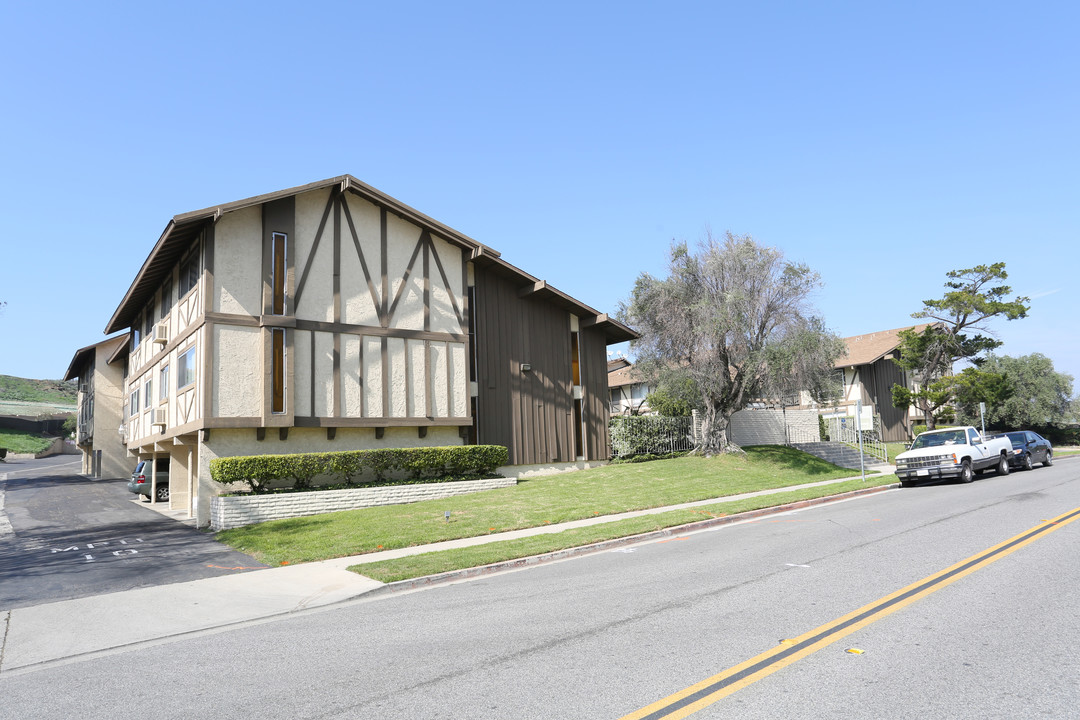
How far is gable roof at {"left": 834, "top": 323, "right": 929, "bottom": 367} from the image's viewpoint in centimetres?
4250

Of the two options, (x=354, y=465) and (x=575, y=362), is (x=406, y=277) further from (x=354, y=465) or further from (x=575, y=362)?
(x=575, y=362)

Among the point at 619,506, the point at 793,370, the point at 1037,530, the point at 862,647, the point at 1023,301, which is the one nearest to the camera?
the point at 862,647

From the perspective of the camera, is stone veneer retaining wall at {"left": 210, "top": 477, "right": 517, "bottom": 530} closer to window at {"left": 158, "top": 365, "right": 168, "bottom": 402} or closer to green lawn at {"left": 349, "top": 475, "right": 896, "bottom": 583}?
window at {"left": 158, "top": 365, "right": 168, "bottom": 402}

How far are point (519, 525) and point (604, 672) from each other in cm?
948

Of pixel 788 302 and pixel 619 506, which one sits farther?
pixel 788 302

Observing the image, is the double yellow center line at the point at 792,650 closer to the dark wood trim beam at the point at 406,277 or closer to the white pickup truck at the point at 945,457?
the white pickup truck at the point at 945,457

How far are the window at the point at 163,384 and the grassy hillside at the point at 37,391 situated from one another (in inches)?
3768

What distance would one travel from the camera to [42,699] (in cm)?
557

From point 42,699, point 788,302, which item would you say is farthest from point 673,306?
point 42,699

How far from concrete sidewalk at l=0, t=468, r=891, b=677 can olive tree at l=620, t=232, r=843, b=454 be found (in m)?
14.8

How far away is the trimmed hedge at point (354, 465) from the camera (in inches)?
680

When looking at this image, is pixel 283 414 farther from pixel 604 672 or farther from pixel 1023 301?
pixel 1023 301

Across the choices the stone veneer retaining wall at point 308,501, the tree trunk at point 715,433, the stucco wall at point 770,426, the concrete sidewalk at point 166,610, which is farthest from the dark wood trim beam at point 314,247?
the stucco wall at point 770,426

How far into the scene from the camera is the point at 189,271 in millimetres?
20391
